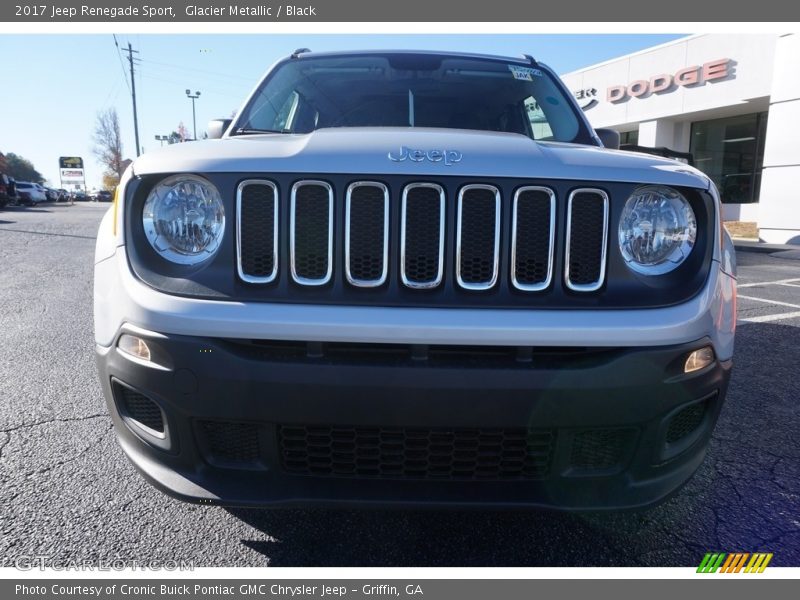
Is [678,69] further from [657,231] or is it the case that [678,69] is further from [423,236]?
[423,236]

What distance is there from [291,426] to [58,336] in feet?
12.3

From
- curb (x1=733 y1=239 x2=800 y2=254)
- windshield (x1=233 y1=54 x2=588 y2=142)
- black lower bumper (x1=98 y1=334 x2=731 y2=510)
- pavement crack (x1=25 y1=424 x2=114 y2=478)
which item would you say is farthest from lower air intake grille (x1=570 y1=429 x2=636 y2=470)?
curb (x1=733 y1=239 x2=800 y2=254)

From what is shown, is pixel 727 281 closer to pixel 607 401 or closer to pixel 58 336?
pixel 607 401

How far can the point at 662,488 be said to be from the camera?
1.66 metres

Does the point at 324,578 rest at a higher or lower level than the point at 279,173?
lower

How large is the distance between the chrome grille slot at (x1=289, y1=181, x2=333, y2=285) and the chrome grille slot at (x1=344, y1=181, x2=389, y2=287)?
6cm

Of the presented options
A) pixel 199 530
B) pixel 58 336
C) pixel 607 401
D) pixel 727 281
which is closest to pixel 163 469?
pixel 199 530

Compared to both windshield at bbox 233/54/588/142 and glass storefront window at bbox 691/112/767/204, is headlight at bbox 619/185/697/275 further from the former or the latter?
glass storefront window at bbox 691/112/767/204

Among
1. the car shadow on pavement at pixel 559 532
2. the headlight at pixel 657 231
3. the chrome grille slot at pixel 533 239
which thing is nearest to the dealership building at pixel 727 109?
the car shadow on pavement at pixel 559 532

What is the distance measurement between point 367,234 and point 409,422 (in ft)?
1.81

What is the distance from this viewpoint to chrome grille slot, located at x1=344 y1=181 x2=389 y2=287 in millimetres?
1590

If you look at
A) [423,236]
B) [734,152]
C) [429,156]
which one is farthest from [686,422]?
[734,152]

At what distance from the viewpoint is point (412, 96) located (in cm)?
298

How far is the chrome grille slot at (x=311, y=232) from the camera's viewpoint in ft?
5.24
